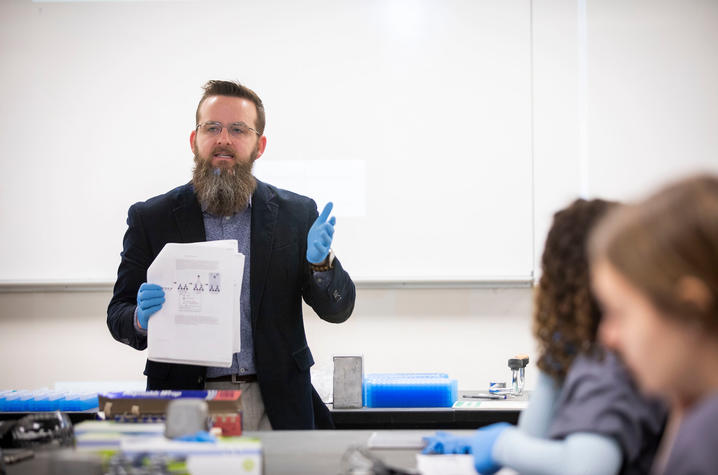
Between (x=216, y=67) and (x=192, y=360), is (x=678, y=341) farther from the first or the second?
(x=216, y=67)

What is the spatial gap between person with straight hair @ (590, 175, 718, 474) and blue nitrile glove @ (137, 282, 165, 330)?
151cm

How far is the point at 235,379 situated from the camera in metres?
2.14

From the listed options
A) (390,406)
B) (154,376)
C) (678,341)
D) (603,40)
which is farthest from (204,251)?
(603,40)

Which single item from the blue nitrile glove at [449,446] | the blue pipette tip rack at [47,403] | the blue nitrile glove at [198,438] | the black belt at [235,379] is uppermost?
the blue nitrile glove at [198,438]

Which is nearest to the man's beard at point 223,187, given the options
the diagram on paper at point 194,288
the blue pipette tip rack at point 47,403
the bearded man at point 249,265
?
the bearded man at point 249,265

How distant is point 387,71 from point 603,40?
1.19m

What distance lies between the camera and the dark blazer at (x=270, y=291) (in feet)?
7.01

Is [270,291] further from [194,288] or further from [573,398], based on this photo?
[573,398]

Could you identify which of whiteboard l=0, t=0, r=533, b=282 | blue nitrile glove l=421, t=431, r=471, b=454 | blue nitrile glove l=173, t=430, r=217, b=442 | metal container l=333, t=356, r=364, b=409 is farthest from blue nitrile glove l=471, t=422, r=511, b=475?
whiteboard l=0, t=0, r=533, b=282

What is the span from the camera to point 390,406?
2580 mm

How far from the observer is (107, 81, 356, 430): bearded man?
2.13 metres

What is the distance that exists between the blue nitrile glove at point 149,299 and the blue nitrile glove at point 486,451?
1.11 meters

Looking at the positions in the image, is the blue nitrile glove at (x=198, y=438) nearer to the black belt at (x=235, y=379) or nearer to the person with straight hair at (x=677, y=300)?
the person with straight hair at (x=677, y=300)

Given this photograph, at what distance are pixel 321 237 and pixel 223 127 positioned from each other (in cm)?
62
